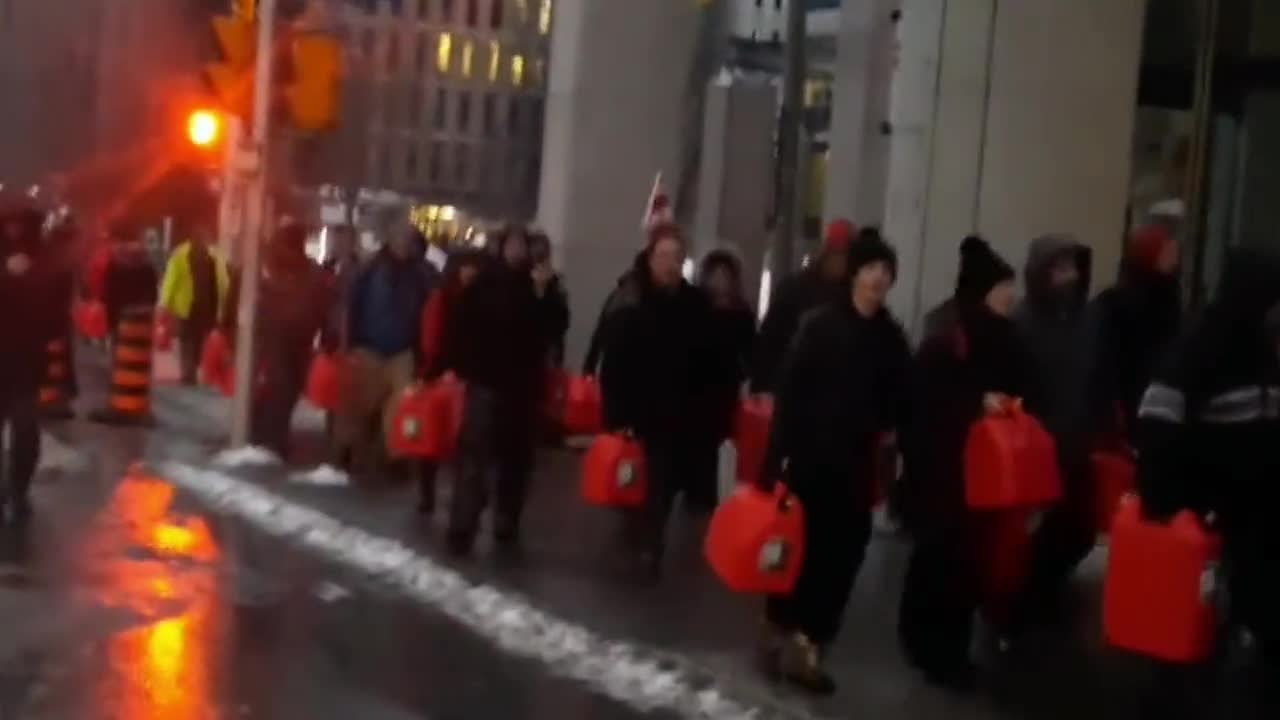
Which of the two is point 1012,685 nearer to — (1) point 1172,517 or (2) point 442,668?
(1) point 1172,517

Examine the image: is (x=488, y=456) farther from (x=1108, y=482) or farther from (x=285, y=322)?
(x=285, y=322)

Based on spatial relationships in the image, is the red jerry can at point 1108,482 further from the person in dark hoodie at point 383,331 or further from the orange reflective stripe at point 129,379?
the orange reflective stripe at point 129,379

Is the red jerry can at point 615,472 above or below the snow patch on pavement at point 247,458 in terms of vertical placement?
above

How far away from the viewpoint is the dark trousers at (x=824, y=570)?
8.92 m

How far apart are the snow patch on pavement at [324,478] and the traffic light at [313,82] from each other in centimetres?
270

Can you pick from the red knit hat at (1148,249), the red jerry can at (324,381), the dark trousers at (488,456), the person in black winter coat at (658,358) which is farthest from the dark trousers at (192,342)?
the red knit hat at (1148,249)

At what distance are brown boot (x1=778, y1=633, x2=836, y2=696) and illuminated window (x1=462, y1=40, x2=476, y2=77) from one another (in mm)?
Result: 52745

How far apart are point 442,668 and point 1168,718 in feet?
10.4

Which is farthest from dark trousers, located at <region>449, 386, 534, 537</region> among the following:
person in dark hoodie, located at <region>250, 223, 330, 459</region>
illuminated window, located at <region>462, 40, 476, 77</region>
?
illuminated window, located at <region>462, 40, 476, 77</region>

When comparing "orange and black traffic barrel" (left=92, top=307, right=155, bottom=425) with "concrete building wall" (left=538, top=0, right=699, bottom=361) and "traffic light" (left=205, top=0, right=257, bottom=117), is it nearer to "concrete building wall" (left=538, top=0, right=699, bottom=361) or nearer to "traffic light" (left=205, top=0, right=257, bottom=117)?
"traffic light" (left=205, top=0, right=257, bottom=117)

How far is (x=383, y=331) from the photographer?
15.3 metres

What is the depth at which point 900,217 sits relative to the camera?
49.9ft

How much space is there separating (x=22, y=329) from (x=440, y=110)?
4565cm

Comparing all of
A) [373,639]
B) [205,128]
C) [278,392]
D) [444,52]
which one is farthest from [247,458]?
[444,52]
